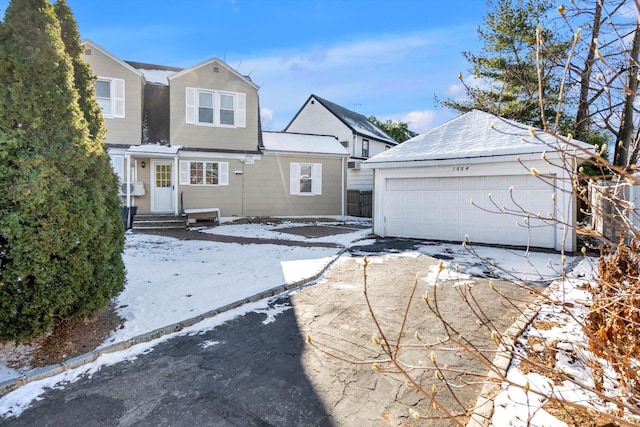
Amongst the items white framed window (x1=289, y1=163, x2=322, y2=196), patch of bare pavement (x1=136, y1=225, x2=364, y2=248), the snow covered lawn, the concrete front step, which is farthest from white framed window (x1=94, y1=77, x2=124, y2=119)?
white framed window (x1=289, y1=163, x2=322, y2=196)

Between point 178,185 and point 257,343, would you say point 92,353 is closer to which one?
point 257,343

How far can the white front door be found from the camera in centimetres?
1466

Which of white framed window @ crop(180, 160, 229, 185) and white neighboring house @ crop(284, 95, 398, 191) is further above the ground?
white neighboring house @ crop(284, 95, 398, 191)

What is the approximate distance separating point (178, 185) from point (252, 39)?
671cm

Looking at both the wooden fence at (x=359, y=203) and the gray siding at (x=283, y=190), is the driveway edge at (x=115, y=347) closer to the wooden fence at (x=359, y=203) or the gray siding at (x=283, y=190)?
the gray siding at (x=283, y=190)

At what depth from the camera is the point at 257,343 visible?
386 centimetres

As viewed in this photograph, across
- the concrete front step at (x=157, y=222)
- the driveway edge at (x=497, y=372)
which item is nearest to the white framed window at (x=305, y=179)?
the concrete front step at (x=157, y=222)

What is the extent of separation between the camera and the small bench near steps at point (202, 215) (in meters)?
14.3

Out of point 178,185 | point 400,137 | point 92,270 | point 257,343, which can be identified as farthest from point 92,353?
point 400,137

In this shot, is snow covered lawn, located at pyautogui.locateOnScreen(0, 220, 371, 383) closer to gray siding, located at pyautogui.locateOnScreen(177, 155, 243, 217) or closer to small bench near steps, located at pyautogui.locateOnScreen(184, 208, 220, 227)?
small bench near steps, located at pyautogui.locateOnScreen(184, 208, 220, 227)

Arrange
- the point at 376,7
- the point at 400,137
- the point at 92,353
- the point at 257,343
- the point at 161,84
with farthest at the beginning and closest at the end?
the point at 400,137 → the point at 161,84 → the point at 376,7 → the point at 257,343 → the point at 92,353

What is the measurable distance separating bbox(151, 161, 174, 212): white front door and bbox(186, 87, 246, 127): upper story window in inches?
86.4

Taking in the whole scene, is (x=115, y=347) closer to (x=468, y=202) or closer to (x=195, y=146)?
(x=468, y=202)

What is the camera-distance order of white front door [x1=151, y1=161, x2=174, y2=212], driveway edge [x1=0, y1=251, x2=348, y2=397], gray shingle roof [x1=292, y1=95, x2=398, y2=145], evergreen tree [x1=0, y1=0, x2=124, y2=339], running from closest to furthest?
driveway edge [x1=0, y1=251, x2=348, y2=397], evergreen tree [x1=0, y1=0, x2=124, y2=339], white front door [x1=151, y1=161, x2=174, y2=212], gray shingle roof [x1=292, y1=95, x2=398, y2=145]
